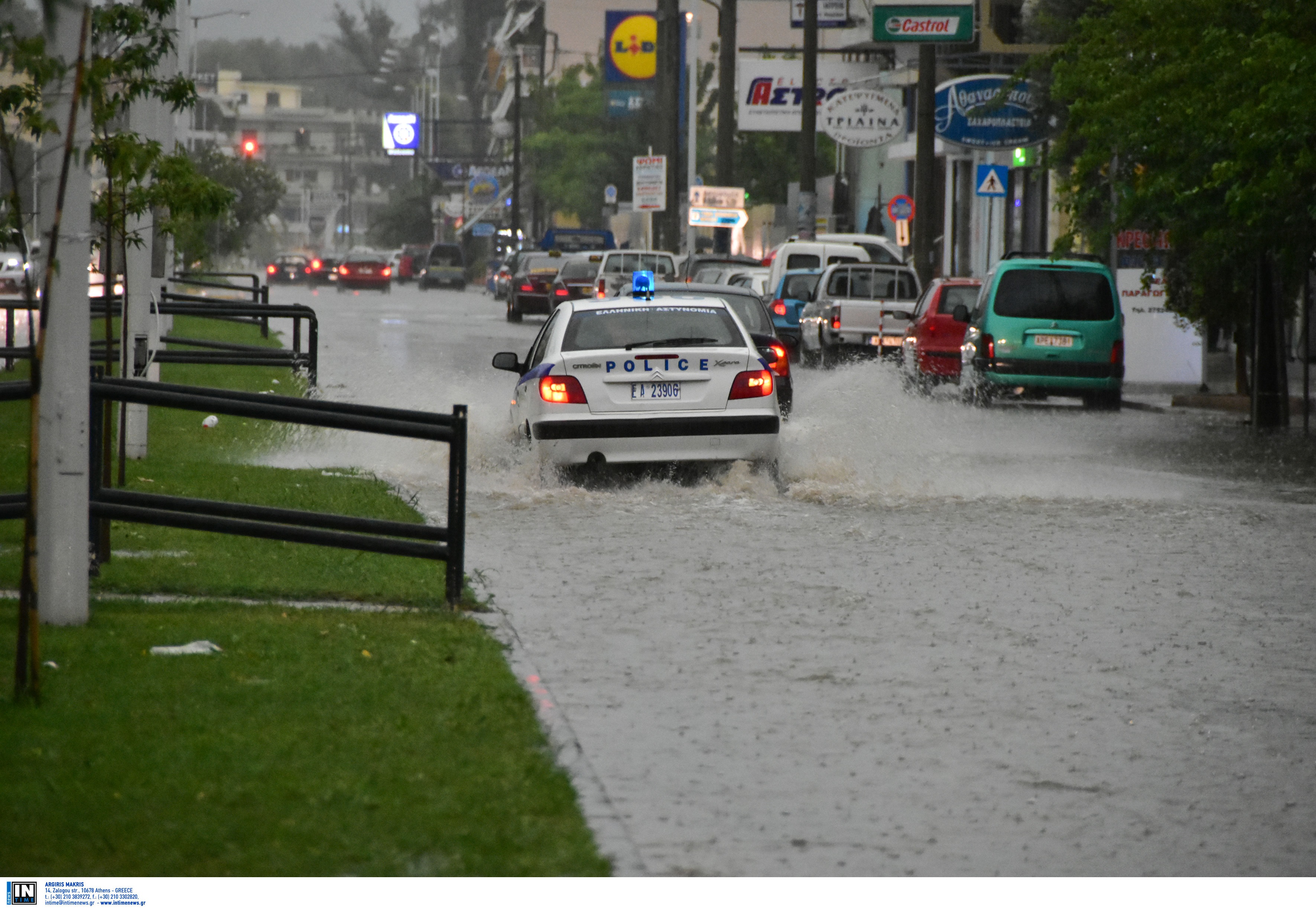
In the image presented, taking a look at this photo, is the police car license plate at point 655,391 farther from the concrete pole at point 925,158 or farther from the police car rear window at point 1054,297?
the concrete pole at point 925,158

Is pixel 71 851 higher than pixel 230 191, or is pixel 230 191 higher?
pixel 230 191

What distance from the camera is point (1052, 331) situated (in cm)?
→ 2489

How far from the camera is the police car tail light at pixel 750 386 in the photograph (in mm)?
14156

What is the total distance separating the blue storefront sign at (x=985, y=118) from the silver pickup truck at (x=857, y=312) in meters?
2.96

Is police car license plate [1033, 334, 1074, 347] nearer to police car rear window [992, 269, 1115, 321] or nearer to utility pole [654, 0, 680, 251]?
police car rear window [992, 269, 1115, 321]

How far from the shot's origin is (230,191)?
44.4 feet

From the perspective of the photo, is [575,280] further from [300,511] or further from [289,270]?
[289,270]

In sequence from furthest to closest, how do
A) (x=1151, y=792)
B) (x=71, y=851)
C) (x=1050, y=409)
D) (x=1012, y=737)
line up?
(x=1050, y=409) < (x=1012, y=737) < (x=1151, y=792) < (x=71, y=851)

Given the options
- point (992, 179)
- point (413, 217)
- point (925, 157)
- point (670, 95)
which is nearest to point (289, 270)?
point (413, 217)

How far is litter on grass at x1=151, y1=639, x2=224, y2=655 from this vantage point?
780cm

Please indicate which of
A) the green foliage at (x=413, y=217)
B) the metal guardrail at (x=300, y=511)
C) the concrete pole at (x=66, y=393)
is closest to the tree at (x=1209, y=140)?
the metal guardrail at (x=300, y=511)

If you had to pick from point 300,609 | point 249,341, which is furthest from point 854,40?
point 300,609

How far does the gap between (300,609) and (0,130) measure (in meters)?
2.79

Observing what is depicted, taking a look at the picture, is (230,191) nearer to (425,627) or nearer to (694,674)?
(425,627)
